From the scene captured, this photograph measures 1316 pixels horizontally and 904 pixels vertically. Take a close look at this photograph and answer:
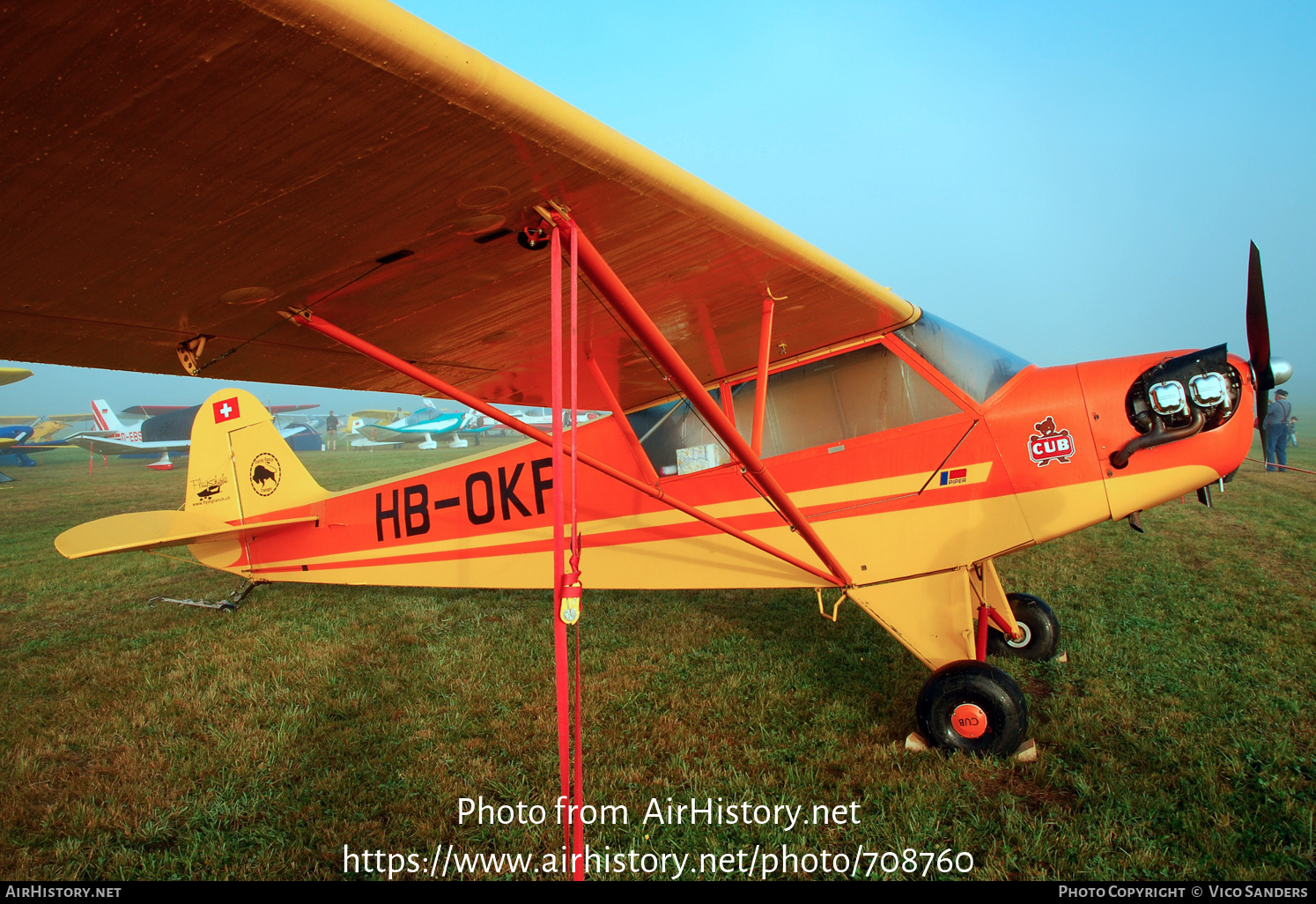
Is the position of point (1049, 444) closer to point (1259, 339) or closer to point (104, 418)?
point (1259, 339)

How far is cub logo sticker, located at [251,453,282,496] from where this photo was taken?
5324 millimetres

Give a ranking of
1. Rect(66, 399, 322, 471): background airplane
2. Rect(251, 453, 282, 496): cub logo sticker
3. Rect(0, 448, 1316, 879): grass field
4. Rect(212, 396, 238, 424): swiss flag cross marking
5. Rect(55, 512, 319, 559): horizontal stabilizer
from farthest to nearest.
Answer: Rect(66, 399, 322, 471): background airplane, Rect(212, 396, 238, 424): swiss flag cross marking, Rect(251, 453, 282, 496): cub logo sticker, Rect(55, 512, 319, 559): horizontal stabilizer, Rect(0, 448, 1316, 879): grass field

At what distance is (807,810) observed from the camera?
7.70 feet

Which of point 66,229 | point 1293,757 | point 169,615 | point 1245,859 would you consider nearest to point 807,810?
point 1245,859

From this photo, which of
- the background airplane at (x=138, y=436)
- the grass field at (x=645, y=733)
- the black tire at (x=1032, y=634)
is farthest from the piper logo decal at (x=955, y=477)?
the background airplane at (x=138, y=436)

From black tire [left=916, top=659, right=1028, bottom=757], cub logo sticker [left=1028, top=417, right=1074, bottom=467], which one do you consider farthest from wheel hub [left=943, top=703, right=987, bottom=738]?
cub logo sticker [left=1028, top=417, right=1074, bottom=467]

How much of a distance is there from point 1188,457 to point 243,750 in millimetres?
4815

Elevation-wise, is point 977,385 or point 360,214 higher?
point 360,214

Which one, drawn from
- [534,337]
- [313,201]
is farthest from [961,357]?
[313,201]

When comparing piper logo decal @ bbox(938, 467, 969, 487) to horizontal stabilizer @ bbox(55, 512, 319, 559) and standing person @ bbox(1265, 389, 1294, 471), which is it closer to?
horizontal stabilizer @ bbox(55, 512, 319, 559)

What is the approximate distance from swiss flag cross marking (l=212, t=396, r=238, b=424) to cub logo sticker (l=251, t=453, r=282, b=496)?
21.3 inches

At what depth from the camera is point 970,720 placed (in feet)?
8.75

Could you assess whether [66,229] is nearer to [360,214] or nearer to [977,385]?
[360,214]

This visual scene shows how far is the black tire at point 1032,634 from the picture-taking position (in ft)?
12.5
